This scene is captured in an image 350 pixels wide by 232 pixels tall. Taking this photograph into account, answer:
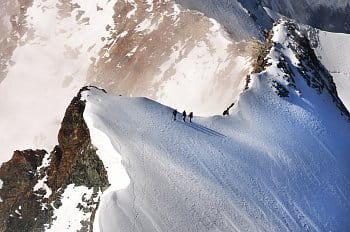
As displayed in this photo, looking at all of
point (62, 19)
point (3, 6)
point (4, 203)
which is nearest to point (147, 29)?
point (62, 19)

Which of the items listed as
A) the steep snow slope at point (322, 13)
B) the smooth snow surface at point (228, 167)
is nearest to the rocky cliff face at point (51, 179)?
the smooth snow surface at point (228, 167)

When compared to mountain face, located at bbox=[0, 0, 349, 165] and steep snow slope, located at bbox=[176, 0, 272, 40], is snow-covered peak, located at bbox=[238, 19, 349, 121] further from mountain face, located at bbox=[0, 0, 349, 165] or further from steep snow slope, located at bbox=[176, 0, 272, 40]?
steep snow slope, located at bbox=[176, 0, 272, 40]

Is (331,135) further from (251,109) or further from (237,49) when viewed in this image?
(237,49)

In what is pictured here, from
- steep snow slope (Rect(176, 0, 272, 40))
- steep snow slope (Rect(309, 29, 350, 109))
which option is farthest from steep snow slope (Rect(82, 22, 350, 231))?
steep snow slope (Rect(309, 29, 350, 109))

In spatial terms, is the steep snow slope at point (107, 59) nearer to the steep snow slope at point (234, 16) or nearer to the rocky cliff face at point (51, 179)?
the steep snow slope at point (234, 16)

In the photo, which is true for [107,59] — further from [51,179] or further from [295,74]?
[51,179]

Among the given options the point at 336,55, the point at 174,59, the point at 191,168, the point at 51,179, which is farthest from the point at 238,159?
the point at 336,55
